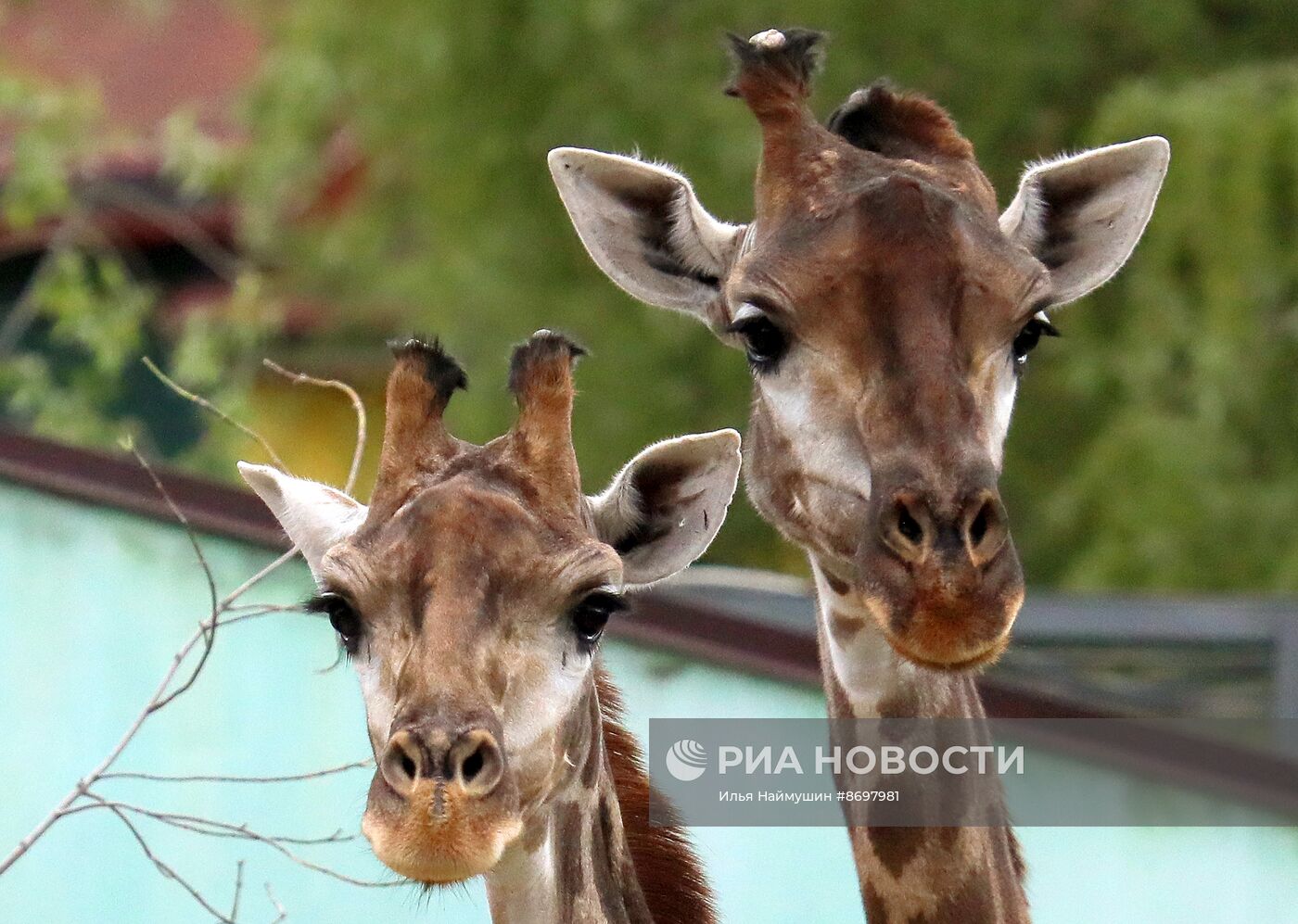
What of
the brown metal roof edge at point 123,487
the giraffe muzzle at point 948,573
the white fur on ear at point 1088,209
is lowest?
the giraffe muzzle at point 948,573

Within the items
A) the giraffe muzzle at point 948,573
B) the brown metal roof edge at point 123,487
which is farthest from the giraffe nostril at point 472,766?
the brown metal roof edge at point 123,487

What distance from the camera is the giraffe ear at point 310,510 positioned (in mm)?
5465

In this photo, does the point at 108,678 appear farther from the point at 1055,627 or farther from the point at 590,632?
the point at 1055,627

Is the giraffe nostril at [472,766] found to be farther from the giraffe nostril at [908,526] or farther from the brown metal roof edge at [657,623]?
the brown metal roof edge at [657,623]

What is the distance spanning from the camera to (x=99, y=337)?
11.2 meters

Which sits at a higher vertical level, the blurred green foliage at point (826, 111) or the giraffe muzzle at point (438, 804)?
the blurred green foliage at point (826, 111)

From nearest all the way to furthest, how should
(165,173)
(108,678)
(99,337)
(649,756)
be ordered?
1. (649,756)
2. (108,678)
3. (99,337)
4. (165,173)

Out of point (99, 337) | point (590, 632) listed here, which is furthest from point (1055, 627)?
point (590, 632)

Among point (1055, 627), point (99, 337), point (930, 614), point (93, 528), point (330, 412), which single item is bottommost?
point (930, 614)

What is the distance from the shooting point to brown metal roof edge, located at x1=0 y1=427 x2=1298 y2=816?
8203 millimetres

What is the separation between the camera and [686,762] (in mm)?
6773

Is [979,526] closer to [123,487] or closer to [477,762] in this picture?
[477,762]

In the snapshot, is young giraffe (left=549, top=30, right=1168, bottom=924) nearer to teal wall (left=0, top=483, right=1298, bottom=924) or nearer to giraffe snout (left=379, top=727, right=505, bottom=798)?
giraffe snout (left=379, top=727, right=505, bottom=798)

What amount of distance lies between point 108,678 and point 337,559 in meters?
3.44
